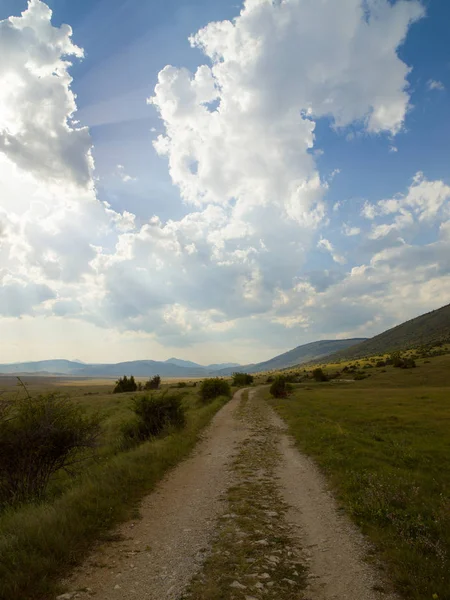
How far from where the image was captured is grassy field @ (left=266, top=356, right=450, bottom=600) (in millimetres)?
6453

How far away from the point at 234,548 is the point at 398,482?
278 inches

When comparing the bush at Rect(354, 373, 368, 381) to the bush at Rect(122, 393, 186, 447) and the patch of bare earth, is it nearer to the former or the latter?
the bush at Rect(122, 393, 186, 447)

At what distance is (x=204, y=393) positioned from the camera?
5153 centimetres

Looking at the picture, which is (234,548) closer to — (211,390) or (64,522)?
(64,522)

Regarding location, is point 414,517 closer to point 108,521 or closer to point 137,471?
point 108,521

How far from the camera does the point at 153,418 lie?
21.5m

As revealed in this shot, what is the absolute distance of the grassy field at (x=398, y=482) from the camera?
6453mm

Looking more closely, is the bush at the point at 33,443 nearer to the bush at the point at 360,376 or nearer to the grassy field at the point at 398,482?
the grassy field at the point at 398,482

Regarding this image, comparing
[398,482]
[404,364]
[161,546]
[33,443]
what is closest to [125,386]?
[404,364]

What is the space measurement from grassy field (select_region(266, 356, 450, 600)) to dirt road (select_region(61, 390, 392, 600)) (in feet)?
1.96

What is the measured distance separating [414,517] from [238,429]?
17159 millimetres

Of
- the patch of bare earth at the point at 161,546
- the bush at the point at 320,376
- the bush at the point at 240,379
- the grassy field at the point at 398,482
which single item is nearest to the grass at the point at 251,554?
the patch of bare earth at the point at 161,546

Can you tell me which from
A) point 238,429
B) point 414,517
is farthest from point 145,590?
point 238,429

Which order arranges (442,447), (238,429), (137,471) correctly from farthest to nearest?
(238,429), (442,447), (137,471)
